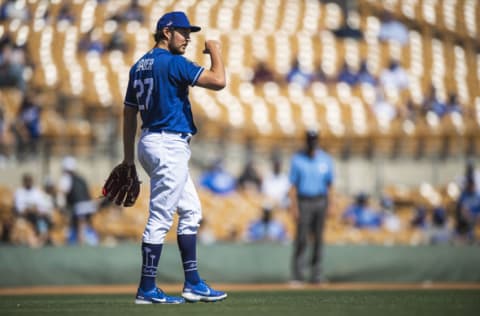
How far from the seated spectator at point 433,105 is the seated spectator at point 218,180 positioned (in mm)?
4523

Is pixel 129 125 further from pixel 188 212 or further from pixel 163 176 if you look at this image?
pixel 188 212

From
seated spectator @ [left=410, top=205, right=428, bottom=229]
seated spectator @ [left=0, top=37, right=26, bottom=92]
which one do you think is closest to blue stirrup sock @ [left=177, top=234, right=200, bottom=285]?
seated spectator @ [left=410, top=205, right=428, bottom=229]

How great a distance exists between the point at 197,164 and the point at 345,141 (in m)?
2.52

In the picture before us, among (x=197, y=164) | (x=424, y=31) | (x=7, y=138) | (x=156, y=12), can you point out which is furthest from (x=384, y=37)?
(x=7, y=138)

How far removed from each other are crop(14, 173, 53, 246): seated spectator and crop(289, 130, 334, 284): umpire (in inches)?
149

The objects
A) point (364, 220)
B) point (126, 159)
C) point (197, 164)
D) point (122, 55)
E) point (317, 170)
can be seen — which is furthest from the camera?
point (122, 55)

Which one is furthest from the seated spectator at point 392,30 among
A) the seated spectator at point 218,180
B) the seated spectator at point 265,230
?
the seated spectator at point 265,230

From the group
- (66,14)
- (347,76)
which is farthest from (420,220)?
(66,14)

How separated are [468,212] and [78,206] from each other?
5.63 metres

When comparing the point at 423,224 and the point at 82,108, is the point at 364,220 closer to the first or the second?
the point at 423,224

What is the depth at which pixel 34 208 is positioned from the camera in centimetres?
1449

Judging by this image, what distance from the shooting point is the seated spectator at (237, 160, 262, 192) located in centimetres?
1623

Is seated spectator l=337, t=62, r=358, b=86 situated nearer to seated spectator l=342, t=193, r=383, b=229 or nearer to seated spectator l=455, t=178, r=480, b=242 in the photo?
seated spectator l=342, t=193, r=383, b=229

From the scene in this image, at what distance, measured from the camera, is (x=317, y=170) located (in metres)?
12.4
